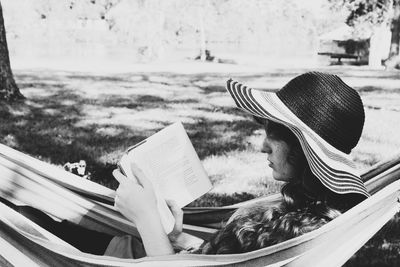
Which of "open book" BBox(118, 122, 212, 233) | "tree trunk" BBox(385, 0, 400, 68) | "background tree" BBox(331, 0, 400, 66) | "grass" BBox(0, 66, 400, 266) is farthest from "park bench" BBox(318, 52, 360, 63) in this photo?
"open book" BBox(118, 122, 212, 233)

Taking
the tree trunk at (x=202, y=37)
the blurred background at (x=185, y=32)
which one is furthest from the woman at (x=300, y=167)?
the tree trunk at (x=202, y=37)

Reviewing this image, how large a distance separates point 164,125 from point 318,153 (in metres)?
4.86

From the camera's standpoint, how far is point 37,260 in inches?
66.5

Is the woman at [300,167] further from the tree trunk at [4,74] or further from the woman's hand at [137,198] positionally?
the tree trunk at [4,74]

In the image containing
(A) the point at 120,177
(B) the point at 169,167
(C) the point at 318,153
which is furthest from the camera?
(B) the point at 169,167

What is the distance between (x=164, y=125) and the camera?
20.3ft

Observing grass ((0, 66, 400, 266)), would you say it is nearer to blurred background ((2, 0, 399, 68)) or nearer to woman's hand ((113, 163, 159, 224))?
woman's hand ((113, 163, 159, 224))

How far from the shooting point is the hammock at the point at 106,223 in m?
1.39

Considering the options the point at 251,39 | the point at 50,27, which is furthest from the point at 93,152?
the point at 251,39

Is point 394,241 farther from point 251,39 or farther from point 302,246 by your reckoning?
point 251,39

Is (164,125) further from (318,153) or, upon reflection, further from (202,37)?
(202,37)

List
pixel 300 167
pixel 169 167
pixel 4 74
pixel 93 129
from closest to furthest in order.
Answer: pixel 300 167
pixel 169 167
pixel 93 129
pixel 4 74

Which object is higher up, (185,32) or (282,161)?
(282,161)

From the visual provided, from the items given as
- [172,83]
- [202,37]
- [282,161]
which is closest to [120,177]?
[282,161]
